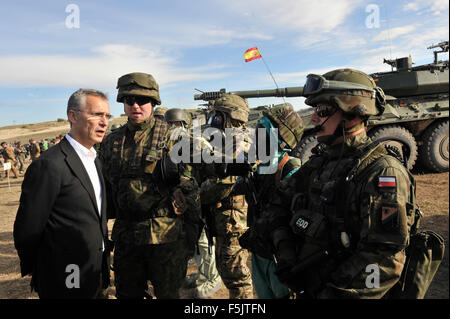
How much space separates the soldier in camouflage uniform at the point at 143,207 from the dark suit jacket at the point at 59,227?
0.41 meters

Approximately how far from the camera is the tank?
9.30 meters

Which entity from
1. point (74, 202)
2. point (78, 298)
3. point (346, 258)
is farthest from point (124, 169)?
point (346, 258)

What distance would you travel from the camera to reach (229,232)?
3402 mm

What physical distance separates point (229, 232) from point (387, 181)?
6.79 ft

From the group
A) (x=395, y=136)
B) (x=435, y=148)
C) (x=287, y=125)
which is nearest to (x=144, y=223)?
(x=287, y=125)

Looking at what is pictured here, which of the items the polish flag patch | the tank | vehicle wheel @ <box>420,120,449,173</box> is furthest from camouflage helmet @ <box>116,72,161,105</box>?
vehicle wheel @ <box>420,120,449,173</box>

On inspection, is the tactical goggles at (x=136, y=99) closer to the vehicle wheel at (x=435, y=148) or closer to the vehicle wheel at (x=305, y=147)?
the vehicle wheel at (x=305, y=147)

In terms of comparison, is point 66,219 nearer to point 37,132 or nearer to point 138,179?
point 138,179

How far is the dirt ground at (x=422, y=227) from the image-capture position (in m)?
4.20

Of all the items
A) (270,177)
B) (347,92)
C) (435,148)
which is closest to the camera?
(347,92)

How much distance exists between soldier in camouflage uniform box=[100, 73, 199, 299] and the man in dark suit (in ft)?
1.07

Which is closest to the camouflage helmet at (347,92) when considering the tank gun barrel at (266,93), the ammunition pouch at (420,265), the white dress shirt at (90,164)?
the ammunition pouch at (420,265)

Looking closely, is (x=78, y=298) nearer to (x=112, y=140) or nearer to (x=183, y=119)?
(x=112, y=140)
